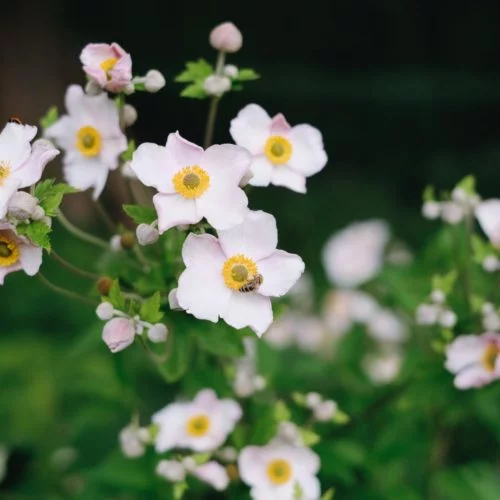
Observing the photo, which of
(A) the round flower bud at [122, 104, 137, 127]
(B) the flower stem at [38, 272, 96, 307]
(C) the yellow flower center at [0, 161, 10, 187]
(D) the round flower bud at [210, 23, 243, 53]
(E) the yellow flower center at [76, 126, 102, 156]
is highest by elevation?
(D) the round flower bud at [210, 23, 243, 53]

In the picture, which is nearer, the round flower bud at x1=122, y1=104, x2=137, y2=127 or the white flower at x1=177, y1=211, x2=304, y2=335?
the white flower at x1=177, y1=211, x2=304, y2=335

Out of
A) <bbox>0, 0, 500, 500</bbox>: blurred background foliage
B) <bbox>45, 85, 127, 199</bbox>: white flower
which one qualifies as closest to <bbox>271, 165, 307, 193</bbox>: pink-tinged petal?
<bbox>45, 85, 127, 199</bbox>: white flower

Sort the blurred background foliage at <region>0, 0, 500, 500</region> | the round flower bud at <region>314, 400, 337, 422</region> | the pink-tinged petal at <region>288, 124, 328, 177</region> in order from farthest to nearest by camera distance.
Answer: the blurred background foliage at <region>0, 0, 500, 500</region>, the round flower bud at <region>314, 400, 337, 422</region>, the pink-tinged petal at <region>288, 124, 328, 177</region>

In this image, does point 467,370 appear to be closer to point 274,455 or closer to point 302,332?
point 274,455

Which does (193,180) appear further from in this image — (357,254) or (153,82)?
(357,254)

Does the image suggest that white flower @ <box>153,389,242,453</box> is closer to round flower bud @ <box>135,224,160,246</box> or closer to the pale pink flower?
round flower bud @ <box>135,224,160,246</box>

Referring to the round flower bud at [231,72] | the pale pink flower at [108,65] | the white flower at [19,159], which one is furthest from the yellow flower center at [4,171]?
the round flower bud at [231,72]
